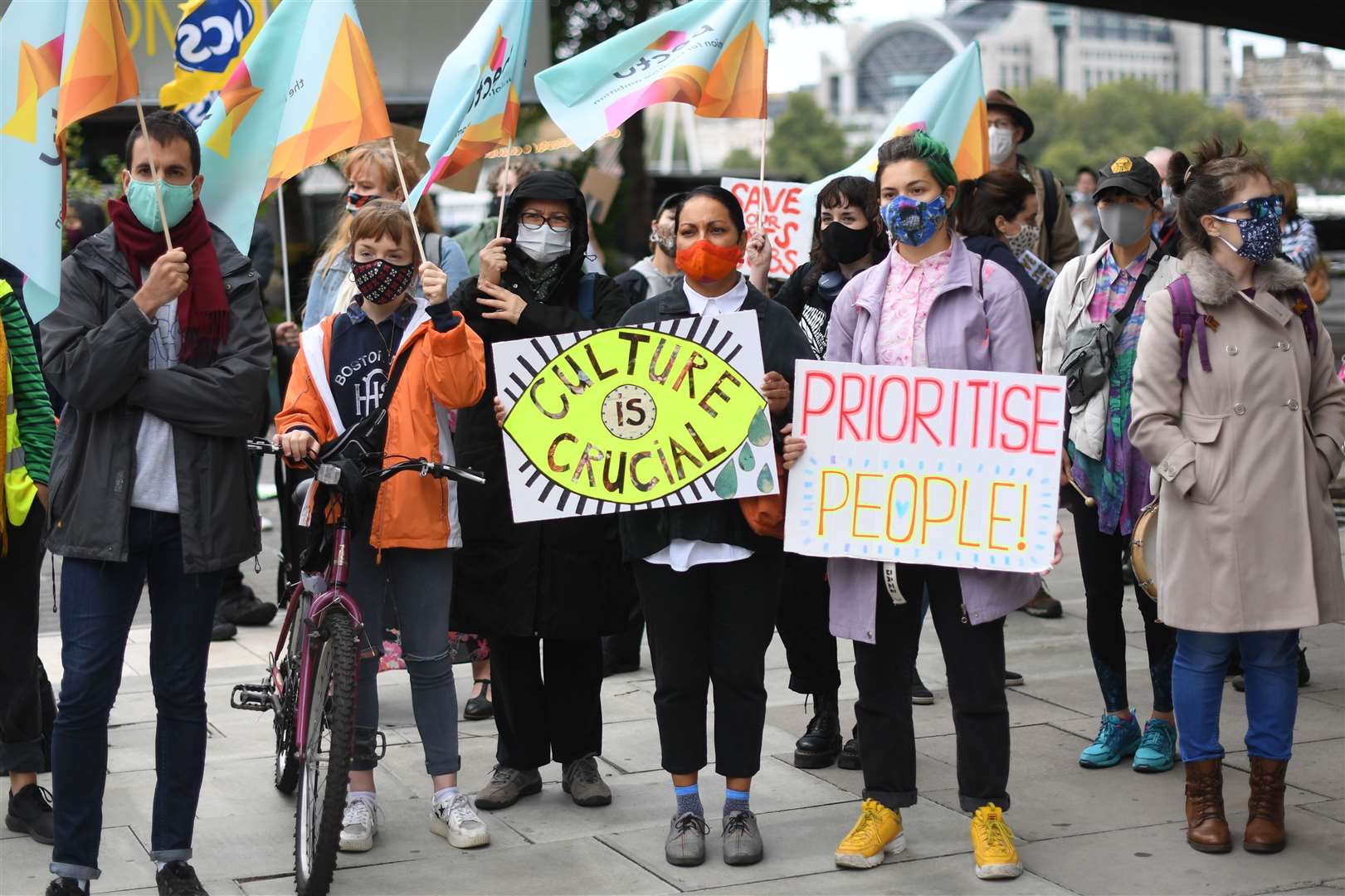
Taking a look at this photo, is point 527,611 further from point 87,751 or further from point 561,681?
point 87,751

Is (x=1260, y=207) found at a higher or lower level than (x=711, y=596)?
higher

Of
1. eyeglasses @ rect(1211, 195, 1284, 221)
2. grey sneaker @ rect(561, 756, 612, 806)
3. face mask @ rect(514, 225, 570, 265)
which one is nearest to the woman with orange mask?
face mask @ rect(514, 225, 570, 265)

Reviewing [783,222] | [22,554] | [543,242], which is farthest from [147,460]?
[783,222]

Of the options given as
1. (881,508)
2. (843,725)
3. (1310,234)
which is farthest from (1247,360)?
(1310,234)

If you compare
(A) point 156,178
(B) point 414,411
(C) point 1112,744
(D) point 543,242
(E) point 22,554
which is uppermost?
(A) point 156,178

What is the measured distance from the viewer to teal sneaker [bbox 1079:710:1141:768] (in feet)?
18.8

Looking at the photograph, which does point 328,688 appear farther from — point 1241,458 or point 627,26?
point 627,26

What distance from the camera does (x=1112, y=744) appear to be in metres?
5.76

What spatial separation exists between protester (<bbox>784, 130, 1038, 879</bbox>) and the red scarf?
5.44ft

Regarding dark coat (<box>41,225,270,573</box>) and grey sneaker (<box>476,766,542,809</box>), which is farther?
grey sneaker (<box>476,766,542,809</box>)

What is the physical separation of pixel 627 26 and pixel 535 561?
2552 cm

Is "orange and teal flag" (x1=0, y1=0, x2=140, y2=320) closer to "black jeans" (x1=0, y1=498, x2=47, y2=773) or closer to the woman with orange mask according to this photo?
"black jeans" (x1=0, y1=498, x2=47, y2=773)

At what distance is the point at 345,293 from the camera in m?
5.71

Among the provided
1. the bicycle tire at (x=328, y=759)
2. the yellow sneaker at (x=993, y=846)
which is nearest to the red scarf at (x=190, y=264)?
the bicycle tire at (x=328, y=759)
